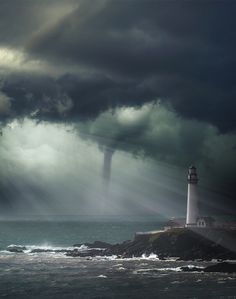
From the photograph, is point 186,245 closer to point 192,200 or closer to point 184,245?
point 184,245

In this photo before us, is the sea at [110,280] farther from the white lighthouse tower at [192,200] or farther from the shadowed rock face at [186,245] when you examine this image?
the white lighthouse tower at [192,200]

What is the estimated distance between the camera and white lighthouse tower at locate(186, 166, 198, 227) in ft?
381

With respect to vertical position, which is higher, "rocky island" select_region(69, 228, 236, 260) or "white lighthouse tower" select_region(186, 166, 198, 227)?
"white lighthouse tower" select_region(186, 166, 198, 227)

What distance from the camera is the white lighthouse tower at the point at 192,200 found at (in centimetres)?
11612

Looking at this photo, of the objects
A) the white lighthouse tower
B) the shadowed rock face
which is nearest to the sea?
the shadowed rock face

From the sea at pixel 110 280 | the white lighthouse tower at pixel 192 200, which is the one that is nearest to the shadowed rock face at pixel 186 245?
the sea at pixel 110 280

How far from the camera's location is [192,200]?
118m

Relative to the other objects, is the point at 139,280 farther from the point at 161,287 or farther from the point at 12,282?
the point at 12,282

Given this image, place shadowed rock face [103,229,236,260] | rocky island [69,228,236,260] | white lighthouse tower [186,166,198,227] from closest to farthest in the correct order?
shadowed rock face [103,229,236,260] → rocky island [69,228,236,260] → white lighthouse tower [186,166,198,227]

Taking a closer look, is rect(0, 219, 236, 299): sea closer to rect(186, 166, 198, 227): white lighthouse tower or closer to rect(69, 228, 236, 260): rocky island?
rect(69, 228, 236, 260): rocky island

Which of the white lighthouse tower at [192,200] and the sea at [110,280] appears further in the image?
the white lighthouse tower at [192,200]

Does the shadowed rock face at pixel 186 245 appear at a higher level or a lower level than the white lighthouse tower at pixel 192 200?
lower

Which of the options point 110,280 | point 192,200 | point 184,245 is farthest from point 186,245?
point 110,280

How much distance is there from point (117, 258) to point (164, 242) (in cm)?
922
